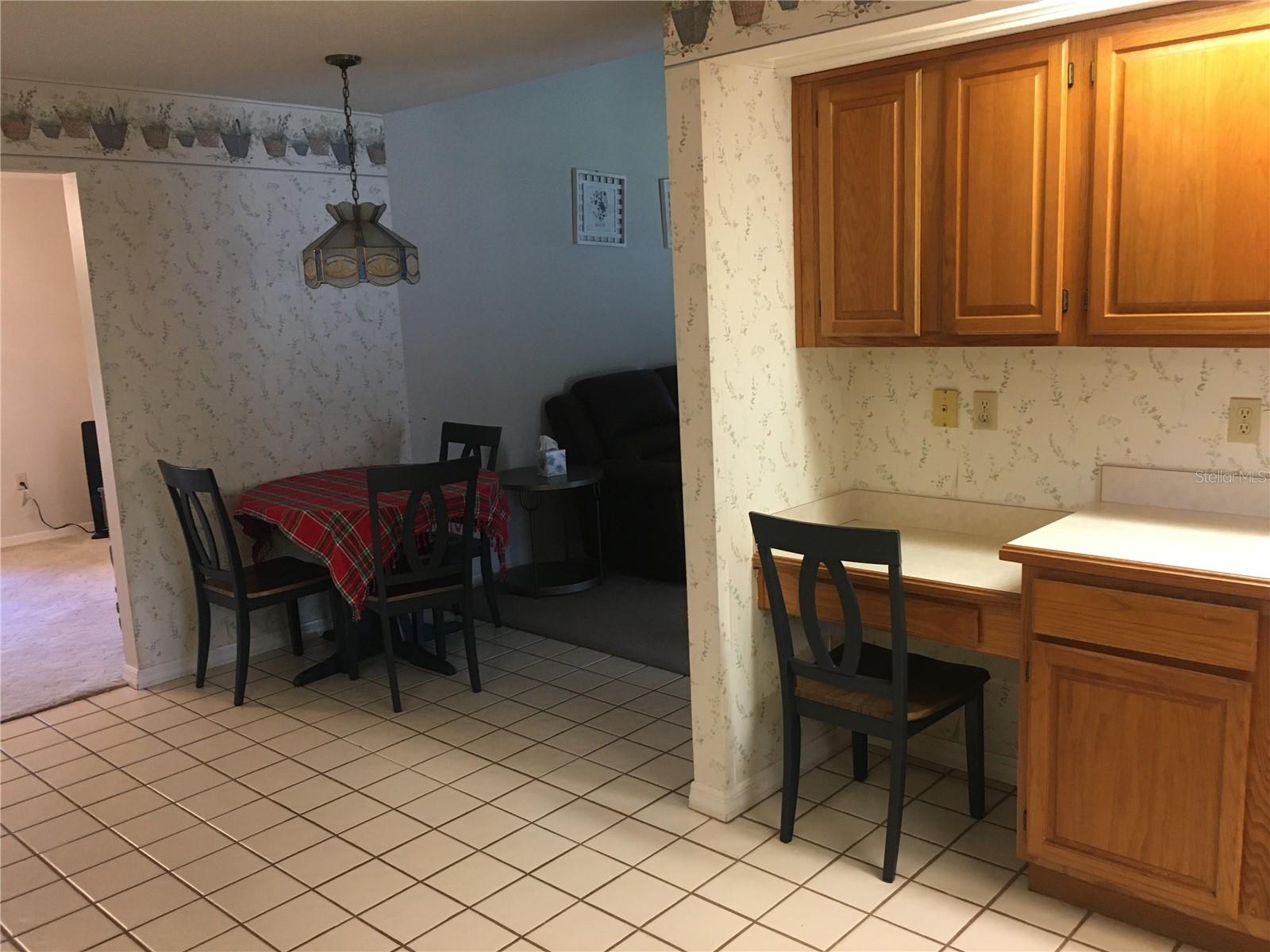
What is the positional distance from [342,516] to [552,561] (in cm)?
199

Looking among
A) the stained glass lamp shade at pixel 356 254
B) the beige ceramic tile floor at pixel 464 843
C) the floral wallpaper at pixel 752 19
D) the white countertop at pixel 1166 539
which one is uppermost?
the floral wallpaper at pixel 752 19

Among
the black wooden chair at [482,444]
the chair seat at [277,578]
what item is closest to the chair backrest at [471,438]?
the black wooden chair at [482,444]

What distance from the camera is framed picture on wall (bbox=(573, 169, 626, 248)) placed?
225 inches

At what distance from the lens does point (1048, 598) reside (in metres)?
2.24

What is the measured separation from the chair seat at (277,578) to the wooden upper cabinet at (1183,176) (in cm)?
297

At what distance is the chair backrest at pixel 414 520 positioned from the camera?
11.7ft

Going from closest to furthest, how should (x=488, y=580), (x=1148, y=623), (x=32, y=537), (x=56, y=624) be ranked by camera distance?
(x=1148, y=623) → (x=488, y=580) → (x=56, y=624) → (x=32, y=537)

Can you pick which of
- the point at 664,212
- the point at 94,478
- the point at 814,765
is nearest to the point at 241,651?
the point at 814,765

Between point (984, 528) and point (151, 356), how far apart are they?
3.21m

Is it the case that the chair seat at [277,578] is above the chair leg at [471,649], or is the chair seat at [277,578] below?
above

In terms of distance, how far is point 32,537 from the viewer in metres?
6.93

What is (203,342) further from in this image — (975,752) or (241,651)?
(975,752)

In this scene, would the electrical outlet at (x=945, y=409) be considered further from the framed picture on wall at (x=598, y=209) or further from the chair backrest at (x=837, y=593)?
the framed picture on wall at (x=598, y=209)

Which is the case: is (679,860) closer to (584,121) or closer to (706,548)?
(706,548)
